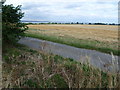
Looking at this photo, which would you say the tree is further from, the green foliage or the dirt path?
the green foliage

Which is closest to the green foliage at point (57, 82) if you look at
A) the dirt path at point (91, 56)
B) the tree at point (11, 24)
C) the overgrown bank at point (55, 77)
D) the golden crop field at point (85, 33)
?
the overgrown bank at point (55, 77)

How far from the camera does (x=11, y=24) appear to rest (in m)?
8.68

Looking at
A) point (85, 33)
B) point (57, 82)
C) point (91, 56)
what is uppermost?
point (85, 33)

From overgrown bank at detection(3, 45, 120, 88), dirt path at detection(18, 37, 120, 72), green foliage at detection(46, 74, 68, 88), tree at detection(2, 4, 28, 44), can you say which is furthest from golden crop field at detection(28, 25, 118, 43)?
green foliage at detection(46, 74, 68, 88)

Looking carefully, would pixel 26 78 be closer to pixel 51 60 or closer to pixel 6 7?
pixel 51 60

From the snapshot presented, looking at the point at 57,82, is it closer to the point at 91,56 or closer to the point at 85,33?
the point at 91,56

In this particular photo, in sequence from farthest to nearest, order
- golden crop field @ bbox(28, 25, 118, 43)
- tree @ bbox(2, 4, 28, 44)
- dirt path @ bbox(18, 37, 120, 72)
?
1. golden crop field @ bbox(28, 25, 118, 43)
2. tree @ bbox(2, 4, 28, 44)
3. dirt path @ bbox(18, 37, 120, 72)

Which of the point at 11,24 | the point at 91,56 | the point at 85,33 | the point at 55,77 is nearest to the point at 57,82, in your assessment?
the point at 55,77

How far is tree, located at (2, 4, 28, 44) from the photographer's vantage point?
8359 mm

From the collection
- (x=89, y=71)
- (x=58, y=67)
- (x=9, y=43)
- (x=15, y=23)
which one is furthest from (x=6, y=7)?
(x=89, y=71)

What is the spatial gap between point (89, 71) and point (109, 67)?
544 millimetres

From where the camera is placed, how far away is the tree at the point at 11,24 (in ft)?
27.4

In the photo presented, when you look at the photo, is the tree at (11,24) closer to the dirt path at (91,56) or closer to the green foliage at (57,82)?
the dirt path at (91,56)

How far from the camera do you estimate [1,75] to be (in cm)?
552
